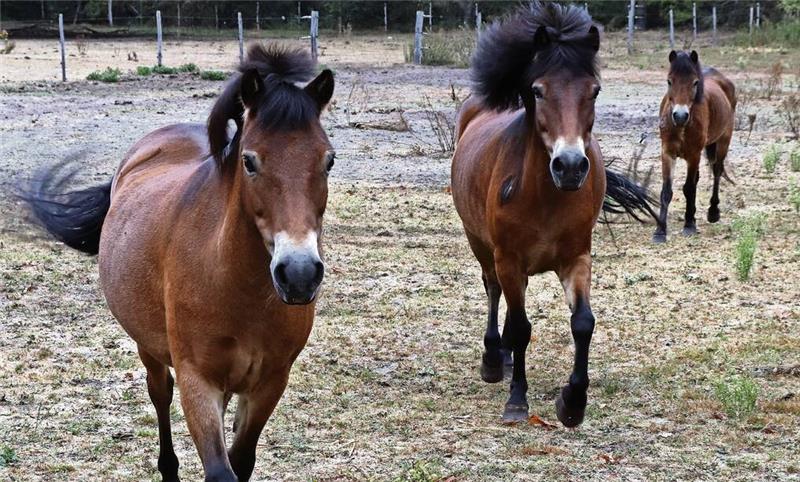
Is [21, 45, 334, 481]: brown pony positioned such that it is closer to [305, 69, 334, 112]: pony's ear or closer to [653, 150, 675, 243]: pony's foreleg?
[305, 69, 334, 112]: pony's ear

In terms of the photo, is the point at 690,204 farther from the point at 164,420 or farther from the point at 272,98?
the point at 272,98

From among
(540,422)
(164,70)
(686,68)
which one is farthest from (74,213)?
(164,70)

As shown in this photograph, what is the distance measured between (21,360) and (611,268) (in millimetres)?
4515

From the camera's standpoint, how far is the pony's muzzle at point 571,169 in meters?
4.71

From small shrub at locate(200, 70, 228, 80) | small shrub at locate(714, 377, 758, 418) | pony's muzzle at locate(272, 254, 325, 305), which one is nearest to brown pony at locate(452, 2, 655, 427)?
small shrub at locate(714, 377, 758, 418)

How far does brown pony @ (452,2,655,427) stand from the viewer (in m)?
4.95

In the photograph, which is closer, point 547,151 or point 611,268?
point 547,151

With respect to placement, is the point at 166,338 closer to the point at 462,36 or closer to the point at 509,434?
the point at 509,434

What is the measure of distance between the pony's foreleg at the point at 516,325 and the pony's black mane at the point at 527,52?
88 cm

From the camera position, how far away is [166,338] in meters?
3.78

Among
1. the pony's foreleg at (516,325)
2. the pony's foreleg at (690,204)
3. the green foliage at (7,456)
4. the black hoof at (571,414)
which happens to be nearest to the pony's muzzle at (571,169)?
the pony's foreleg at (516,325)

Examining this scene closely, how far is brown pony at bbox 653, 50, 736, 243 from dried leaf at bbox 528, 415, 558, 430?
4.72 metres

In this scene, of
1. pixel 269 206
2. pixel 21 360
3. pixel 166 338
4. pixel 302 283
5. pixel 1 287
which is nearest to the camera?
pixel 302 283

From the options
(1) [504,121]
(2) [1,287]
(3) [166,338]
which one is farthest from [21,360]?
(1) [504,121]
